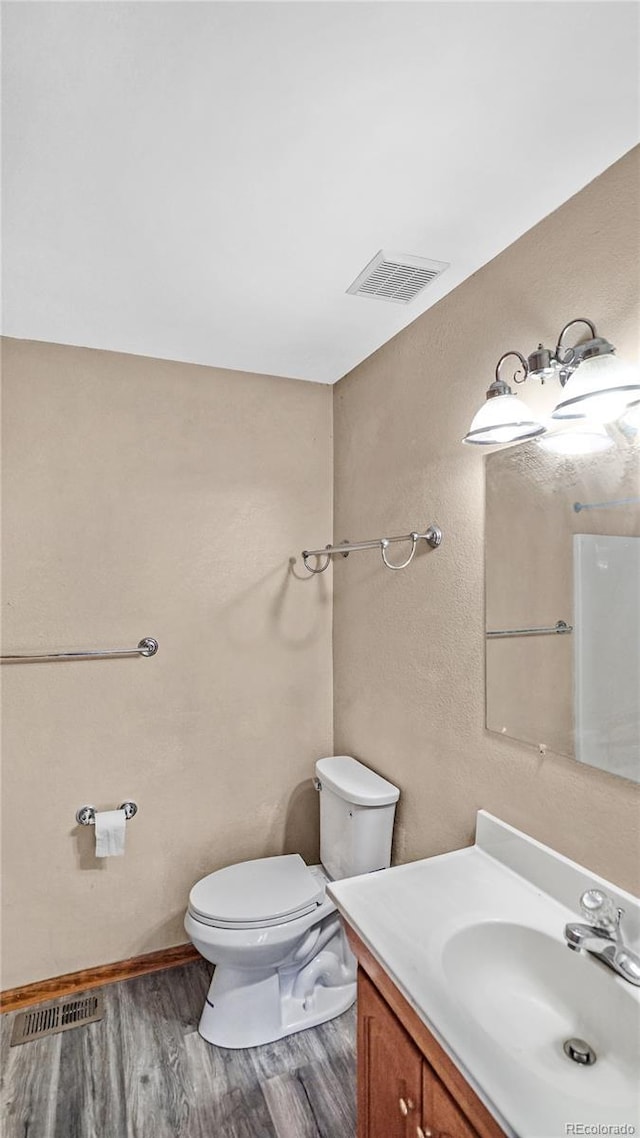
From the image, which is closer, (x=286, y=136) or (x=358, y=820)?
(x=286, y=136)

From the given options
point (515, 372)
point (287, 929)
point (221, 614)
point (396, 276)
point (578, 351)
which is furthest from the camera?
point (221, 614)

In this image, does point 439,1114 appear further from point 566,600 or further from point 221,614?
point 221,614

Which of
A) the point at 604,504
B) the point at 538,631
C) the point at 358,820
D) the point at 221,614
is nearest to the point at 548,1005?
the point at 538,631

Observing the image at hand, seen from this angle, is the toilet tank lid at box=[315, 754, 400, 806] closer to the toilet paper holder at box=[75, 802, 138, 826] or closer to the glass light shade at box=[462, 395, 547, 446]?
the toilet paper holder at box=[75, 802, 138, 826]

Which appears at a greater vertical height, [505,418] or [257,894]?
[505,418]

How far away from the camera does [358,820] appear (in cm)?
192

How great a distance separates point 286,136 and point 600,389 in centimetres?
78

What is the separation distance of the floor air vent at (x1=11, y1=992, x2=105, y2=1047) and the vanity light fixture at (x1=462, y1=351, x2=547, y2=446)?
219 cm

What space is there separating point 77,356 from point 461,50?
1560 mm

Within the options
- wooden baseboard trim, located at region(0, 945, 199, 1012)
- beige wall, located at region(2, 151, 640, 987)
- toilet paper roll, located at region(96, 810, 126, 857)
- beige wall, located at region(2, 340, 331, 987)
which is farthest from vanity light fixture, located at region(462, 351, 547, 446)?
wooden baseboard trim, located at region(0, 945, 199, 1012)

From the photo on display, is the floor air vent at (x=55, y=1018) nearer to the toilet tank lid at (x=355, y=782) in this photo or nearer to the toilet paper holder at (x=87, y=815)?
the toilet paper holder at (x=87, y=815)

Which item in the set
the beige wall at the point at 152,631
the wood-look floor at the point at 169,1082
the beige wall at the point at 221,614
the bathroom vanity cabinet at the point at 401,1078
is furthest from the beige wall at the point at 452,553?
the wood-look floor at the point at 169,1082

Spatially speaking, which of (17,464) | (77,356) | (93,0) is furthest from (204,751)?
(93,0)

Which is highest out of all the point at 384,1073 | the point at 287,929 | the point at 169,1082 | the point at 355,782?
the point at 355,782
